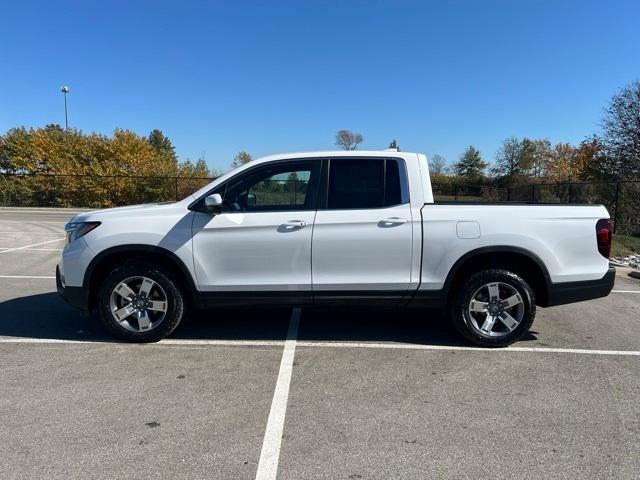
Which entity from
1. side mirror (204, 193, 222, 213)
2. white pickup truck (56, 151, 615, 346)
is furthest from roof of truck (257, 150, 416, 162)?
side mirror (204, 193, 222, 213)

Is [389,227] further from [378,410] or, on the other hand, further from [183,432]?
[183,432]

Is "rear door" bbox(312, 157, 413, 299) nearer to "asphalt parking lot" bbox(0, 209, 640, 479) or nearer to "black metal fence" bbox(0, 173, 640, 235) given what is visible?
"asphalt parking lot" bbox(0, 209, 640, 479)

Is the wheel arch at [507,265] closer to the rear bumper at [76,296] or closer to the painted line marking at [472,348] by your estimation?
the painted line marking at [472,348]

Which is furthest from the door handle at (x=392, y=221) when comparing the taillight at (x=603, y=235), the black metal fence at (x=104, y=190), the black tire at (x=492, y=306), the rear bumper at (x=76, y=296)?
the black metal fence at (x=104, y=190)

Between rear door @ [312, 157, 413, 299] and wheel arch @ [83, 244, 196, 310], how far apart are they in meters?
1.29

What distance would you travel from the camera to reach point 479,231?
15.3ft

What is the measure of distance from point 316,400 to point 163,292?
201 cm

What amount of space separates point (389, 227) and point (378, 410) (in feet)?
5.76

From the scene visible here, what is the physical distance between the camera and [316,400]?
3717mm

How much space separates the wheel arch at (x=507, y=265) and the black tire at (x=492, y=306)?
0.31ft

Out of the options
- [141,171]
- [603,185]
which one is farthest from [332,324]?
[141,171]

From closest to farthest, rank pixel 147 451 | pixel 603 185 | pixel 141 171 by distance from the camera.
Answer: pixel 147 451, pixel 603 185, pixel 141 171

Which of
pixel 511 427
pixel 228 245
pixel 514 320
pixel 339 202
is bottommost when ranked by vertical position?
pixel 511 427

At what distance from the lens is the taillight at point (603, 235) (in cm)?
474
